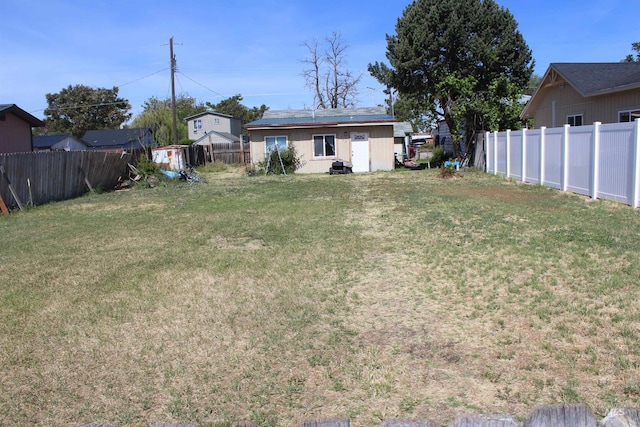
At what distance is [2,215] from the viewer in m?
13.0

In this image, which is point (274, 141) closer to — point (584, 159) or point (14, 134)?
point (14, 134)

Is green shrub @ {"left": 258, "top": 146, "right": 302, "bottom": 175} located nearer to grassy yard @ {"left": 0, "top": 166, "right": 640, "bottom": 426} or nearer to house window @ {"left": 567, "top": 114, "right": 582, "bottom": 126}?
house window @ {"left": 567, "top": 114, "right": 582, "bottom": 126}

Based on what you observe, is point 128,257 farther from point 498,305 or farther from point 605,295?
point 605,295

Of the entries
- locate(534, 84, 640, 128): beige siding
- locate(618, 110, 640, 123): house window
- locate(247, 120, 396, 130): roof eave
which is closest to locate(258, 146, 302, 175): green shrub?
locate(247, 120, 396, 130): roof eave

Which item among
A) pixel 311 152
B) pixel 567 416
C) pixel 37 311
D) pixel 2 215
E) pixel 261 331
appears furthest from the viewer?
pixel 311 152

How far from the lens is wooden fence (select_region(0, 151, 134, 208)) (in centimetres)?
1395

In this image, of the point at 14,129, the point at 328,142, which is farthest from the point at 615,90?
the point at 14,129

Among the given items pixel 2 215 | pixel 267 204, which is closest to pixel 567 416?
pixel 267 204

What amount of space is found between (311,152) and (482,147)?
28.3ft

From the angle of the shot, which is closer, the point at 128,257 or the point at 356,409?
the point at 356,409

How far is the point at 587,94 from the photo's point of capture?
56.1 ft

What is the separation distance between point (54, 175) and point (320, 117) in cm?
1557

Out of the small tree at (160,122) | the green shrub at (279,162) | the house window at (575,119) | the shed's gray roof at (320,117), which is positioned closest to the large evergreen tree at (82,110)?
the small tree at (160,122)

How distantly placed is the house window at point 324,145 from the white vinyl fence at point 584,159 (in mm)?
10466
